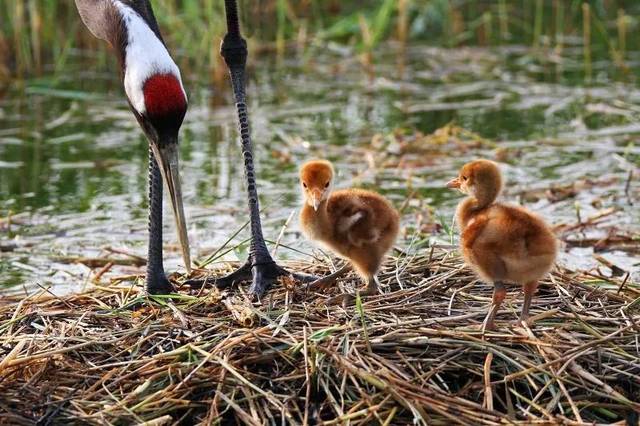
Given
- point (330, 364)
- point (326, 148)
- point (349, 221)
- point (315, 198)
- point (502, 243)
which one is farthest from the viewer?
point (326, 148)

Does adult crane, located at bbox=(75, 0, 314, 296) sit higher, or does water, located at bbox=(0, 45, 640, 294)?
adult crane, located at bbox=(75, 0, 314, 296)

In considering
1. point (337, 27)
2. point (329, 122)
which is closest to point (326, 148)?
point (329, 122)

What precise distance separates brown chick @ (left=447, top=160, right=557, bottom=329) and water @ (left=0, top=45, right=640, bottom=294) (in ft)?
3.98

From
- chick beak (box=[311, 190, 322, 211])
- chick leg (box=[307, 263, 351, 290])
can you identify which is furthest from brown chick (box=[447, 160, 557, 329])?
chick leg (box=[307, 263, 351, 290])

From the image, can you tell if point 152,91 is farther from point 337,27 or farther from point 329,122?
point 337,27

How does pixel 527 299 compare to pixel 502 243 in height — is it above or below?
below

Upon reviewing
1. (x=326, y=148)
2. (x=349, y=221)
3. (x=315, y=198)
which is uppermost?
(x=315, y=198)

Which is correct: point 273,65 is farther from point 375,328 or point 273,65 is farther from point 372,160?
point 375,328

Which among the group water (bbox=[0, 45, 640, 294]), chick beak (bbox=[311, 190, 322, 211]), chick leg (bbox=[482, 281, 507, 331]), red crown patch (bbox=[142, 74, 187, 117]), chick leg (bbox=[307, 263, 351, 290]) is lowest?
water (bbox=[0, 45, 640, 294])

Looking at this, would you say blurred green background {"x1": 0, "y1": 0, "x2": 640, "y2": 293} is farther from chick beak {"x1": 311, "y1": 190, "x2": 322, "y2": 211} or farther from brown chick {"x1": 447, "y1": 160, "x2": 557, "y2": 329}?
brown chick {"x1": 447, "y1": 160, "x2": 557, "y2": 329}

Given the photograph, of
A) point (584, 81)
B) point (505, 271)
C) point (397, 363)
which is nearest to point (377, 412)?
point (397, 363)

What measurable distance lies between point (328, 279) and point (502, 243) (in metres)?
1.01

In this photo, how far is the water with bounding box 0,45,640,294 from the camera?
7434mm

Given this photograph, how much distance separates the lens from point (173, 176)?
5500mm
